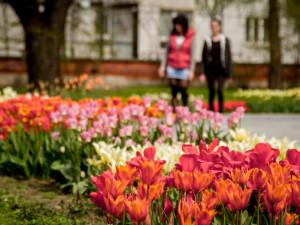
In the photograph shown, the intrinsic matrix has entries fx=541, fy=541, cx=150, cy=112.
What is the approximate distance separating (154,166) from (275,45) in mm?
18737

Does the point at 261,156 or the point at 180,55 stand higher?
the point at 180,55

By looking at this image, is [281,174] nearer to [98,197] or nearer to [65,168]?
[98,197]

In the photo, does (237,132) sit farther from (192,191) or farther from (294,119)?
(294,119)

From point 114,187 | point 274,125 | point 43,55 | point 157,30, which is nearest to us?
point 114,187

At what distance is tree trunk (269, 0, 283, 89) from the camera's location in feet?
64.2

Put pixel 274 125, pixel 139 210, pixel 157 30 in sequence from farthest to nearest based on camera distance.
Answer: pixel 157 30 → pixel 274 125 → pixel 139 210

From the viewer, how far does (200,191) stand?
2.21 m

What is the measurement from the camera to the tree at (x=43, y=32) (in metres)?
13.5

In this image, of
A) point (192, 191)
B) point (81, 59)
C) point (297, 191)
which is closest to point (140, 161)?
point (192, 191)

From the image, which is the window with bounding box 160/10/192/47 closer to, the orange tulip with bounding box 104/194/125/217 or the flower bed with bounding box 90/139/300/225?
the flower bed with bounding box 90/139/300/225

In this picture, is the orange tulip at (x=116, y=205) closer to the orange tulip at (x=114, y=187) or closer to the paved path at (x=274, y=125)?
the orange tulip at (x=114, y=187)

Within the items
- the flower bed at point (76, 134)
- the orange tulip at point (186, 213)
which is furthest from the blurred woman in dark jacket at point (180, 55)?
the orange tulip at point (186, 213)

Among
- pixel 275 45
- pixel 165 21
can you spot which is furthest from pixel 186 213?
pixel 165 21

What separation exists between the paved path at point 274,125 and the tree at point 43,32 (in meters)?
5.16
